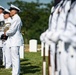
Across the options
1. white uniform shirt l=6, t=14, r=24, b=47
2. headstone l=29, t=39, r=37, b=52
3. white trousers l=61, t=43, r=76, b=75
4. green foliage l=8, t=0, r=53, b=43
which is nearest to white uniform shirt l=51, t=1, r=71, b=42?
white trousers l=61, t=43, r=76, b=75

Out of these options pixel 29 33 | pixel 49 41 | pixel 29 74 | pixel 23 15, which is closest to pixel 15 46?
pixel 29 74

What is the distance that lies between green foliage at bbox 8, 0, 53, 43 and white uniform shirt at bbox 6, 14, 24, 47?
34.5 meters

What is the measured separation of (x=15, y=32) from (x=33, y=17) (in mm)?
41551

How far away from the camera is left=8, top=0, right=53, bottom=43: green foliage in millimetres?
49756

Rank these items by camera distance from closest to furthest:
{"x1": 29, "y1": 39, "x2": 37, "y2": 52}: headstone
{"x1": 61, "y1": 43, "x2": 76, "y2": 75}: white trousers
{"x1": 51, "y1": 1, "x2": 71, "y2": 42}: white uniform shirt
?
{"x1": 61, "y1": 43, "x2": 76, "y2": 75}: white trousers, {"x1": 51, "y1": 1, "x2": 71, "y2": 42}: white uniform shirt, {"x1": 29, "y1": 39, "x2": 37, "y2": 52}: headstone

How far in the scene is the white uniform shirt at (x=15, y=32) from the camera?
1242 cm

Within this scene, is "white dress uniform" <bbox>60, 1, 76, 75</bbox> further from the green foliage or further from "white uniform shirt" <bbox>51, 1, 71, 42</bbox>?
the green foliage

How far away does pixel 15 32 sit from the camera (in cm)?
1254

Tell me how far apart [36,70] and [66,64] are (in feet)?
30.3

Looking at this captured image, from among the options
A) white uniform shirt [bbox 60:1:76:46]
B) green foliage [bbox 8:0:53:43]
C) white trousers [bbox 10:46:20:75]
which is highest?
green foliage [bbox 8:0:53:43]

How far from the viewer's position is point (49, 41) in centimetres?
659

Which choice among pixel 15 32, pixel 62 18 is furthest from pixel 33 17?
pixel 62 18

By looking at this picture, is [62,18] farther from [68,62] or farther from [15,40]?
[15,40]

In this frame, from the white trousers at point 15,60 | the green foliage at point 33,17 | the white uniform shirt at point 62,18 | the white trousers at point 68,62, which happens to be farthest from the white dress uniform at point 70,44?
the green foliage at point 33,17
